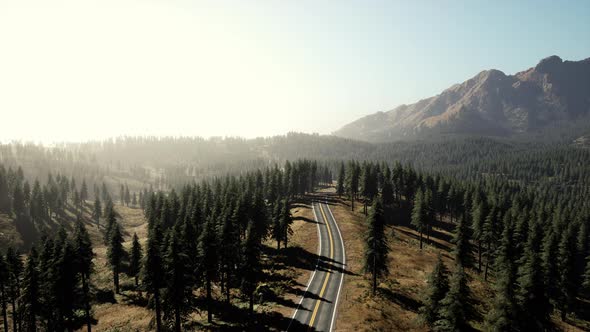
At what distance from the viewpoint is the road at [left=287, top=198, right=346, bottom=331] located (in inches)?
1683

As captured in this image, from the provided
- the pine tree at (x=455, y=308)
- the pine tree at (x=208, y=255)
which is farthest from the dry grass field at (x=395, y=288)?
the pine tree at (x=208, y=255)

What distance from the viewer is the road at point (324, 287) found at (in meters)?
42.8

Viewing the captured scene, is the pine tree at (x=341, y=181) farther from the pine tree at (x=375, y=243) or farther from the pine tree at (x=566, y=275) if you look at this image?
the pine tree at (x=375, y=243)

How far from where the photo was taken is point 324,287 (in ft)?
181

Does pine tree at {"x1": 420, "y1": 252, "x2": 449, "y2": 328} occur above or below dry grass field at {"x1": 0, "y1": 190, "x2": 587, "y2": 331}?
above

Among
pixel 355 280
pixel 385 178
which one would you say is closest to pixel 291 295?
pixel 355 280

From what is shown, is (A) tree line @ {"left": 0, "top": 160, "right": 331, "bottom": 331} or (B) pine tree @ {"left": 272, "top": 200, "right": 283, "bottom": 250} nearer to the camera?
(A) tree line @ {"left": 0, "top": 160, "right": 331, "bottom": 331}

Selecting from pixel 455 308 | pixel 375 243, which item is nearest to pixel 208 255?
pixel 375 243

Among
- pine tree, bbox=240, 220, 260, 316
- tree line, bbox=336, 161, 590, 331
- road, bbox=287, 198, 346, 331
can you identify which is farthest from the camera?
pine tree, bbox=240, 220, 260, 316

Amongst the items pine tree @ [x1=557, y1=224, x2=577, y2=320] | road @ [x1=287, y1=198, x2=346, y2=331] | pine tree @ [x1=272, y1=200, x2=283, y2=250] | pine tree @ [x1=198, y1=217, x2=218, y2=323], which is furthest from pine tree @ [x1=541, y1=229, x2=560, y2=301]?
pine tree @ [x1=198, y1=217, x2=218, y2=323]

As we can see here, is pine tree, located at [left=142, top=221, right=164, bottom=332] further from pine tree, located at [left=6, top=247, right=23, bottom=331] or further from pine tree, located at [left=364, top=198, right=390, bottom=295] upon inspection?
pine tree, located at [left=364, top=198, right=390, bottom=295]

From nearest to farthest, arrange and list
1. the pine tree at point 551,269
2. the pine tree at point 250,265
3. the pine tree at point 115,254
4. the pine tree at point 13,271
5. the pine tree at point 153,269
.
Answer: the pine tree at point 153,269, the pine tree at point 250,265, the pine tree at point 13,271, the pine tree at point 551,269, the pine tree at point 115,254

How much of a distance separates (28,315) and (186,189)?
72.4 meters

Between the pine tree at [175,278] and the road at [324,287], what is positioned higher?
the pine tree at [175,278]
